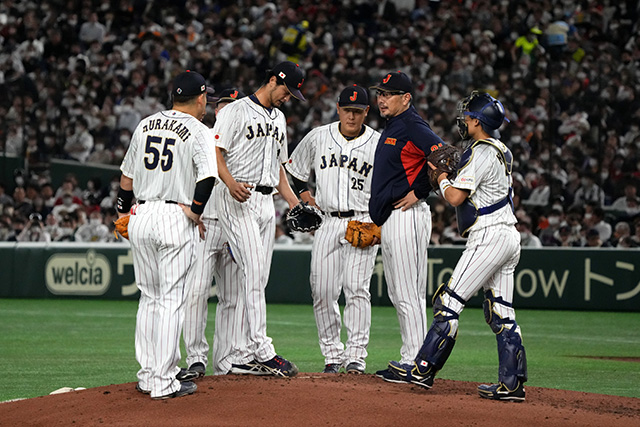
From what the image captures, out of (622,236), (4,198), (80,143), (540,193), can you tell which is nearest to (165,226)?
(622,236)

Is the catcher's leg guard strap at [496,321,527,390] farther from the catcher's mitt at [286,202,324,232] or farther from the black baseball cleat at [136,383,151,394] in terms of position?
the black baseball cleat at [136,383,151,394]

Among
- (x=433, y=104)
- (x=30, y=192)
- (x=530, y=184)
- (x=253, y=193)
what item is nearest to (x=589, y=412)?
(x=253, y=193)

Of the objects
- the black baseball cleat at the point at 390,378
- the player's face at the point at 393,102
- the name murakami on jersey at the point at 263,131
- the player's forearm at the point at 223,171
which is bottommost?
the black baseball cleat at the point at 390,378

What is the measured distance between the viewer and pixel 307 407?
543cm

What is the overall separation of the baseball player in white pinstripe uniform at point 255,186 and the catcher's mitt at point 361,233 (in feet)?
2.34

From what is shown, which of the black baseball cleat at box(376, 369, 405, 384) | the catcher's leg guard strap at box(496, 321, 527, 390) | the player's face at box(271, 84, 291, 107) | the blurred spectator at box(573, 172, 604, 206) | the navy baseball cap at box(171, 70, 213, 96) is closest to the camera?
the catcher's leg guard strap at box(496, 321, 527, 390)

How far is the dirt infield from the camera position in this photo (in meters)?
5.23

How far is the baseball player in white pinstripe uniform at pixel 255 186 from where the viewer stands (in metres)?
6.64

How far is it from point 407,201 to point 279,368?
1.56 metres

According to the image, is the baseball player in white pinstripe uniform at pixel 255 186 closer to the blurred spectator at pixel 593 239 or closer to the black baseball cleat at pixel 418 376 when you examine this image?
the black baseball cleat at pixel 418 376

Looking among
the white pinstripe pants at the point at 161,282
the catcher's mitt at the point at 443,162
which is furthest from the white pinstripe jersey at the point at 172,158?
the catcher's mitt at the point at 443,162

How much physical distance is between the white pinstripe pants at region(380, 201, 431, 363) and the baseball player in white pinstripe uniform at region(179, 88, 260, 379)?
119cm

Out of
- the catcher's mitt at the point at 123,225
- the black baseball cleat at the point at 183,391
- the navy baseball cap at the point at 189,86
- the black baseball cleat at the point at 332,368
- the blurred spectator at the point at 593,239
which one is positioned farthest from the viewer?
the blurred spectator at the point at 593,239

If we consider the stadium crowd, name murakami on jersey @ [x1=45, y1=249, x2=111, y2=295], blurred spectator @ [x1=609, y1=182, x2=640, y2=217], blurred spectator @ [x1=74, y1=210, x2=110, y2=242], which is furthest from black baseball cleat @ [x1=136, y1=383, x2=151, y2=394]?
blurred spectator @ [x1=609, y1=182, x2=640, y2=217]
